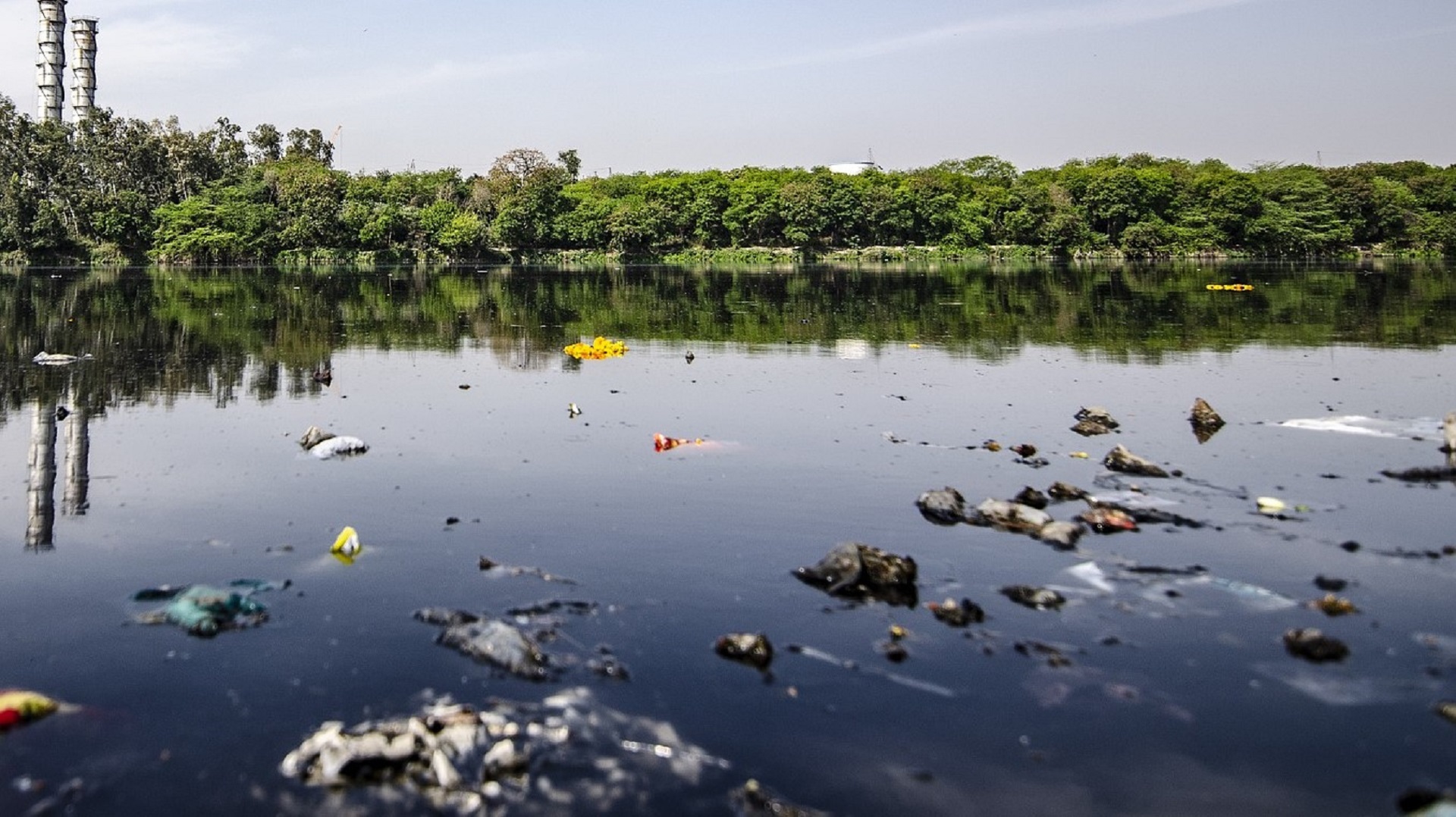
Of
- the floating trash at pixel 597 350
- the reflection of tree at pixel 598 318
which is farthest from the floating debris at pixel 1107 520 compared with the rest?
the floating trash at pixel 597 350

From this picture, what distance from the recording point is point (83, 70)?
10094 centimetres

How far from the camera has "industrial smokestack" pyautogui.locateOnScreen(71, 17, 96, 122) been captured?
98688 millimetres

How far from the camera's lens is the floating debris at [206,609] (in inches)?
347

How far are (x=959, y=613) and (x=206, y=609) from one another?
6.11 metres

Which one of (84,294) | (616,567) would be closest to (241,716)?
(616,567)

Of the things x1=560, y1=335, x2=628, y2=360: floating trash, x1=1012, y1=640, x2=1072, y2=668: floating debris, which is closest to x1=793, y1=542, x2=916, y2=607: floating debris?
x1=1012, y1=640, x2=1072, y2=668: floating debris

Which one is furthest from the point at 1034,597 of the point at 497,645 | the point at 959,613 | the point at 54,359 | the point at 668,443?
the point at 54,359

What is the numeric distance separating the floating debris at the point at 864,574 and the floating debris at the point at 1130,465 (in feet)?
16.0

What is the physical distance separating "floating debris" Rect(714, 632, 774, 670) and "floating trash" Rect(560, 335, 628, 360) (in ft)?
57.5

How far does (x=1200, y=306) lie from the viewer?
4034 centimetres

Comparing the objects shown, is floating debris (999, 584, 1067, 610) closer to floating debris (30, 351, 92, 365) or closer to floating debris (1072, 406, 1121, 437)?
floating debris (1072, 406, 1121, 437)

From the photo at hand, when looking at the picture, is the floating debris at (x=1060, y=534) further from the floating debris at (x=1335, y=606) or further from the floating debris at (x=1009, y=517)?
the floating debris at (x=1335, y=606)

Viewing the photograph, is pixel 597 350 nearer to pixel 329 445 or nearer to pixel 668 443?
pixel 668 443

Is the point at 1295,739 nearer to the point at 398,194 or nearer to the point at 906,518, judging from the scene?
the point at 906,518
